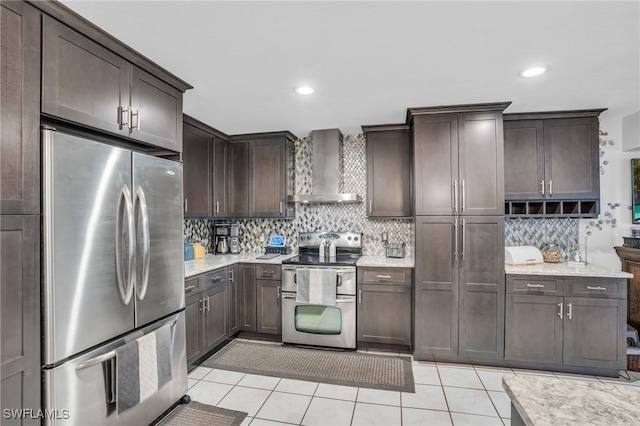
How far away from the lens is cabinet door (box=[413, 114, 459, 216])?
2990 millimetres

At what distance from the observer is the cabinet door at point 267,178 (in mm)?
3922

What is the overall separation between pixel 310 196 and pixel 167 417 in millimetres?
2430

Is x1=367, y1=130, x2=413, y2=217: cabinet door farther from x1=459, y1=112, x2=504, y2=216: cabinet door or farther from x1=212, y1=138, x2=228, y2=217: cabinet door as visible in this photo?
x1=212, y1=138, x2=228, y2=217: cabinet door

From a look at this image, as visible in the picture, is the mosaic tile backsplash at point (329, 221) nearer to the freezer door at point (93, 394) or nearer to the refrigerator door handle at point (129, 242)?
the refrigerator door handle at point (129, 242)

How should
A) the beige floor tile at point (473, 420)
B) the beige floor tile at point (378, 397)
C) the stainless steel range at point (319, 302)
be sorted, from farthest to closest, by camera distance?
the stainless steel range at point (319, 302) < the beige floor tile at point (378, 397) < the beige floor tile at point (473, 420)

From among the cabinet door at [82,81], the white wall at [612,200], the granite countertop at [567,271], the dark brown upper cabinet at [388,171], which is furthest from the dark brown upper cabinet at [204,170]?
the white wall at [612,200]

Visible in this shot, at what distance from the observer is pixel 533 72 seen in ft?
7.25

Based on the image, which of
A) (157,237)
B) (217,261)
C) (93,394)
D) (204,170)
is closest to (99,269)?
(157,237)

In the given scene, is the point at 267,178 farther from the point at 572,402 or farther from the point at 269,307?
the point at 572,402

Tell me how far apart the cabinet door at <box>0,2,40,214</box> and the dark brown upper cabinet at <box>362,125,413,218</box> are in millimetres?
2896

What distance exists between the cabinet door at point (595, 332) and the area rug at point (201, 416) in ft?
9.52

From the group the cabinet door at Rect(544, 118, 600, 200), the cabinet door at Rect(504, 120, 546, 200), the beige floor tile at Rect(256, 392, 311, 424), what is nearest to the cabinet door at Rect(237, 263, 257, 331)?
the beige floor tile at Rect(256, 392, 311, 424)

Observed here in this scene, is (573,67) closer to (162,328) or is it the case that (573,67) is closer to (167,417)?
(162,328)

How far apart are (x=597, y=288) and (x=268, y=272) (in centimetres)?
317
